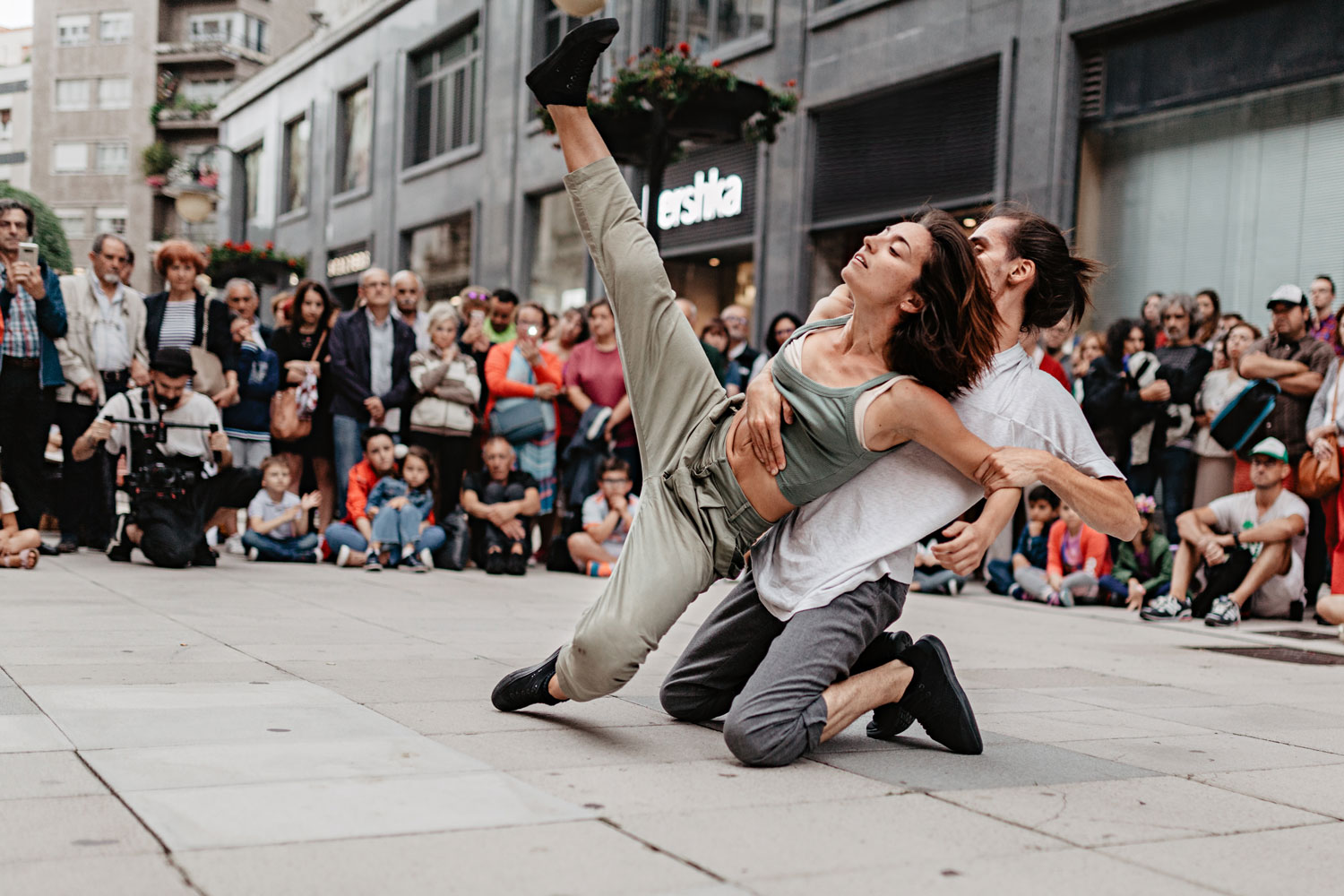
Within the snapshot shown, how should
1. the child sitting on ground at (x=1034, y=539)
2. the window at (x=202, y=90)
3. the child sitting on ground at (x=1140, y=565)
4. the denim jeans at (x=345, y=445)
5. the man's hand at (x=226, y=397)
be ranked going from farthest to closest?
the window at (x=202, y=90)
the denim jeans at (x=345, y=445)
the child sitting on ground at (x=1034, y=539)
the man's hand at (x=226, y=397)
the child sitting on ground at (x=1140, y=565)

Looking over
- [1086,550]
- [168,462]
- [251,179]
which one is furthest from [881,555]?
[251,179]

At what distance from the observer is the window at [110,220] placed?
58000 mm

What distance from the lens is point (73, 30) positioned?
195 feet

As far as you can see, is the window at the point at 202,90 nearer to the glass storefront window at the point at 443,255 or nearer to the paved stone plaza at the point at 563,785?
the glass storefront window at the point at 443,255

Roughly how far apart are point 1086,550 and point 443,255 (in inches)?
655

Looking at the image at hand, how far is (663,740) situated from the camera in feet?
11.9

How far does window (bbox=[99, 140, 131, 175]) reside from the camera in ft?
190

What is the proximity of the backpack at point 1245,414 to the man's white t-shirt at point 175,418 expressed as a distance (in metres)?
6.24

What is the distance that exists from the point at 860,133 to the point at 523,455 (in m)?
6.64

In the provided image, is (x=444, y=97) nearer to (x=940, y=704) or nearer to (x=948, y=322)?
(x=948, y=322)

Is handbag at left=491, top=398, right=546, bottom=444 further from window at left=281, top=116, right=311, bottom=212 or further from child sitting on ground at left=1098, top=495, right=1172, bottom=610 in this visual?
window at left=281, top=116, right=311, bottom=212

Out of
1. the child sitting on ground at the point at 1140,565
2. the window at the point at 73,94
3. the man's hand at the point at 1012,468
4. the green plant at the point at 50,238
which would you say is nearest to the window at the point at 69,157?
the window at the point at 73,94

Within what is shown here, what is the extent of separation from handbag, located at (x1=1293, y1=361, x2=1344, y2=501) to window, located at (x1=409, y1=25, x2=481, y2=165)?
17099 mm

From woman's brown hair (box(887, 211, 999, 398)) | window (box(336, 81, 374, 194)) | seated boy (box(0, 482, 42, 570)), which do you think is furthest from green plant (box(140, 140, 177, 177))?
woman's brown hair (box(887, 211, 999, 398))
